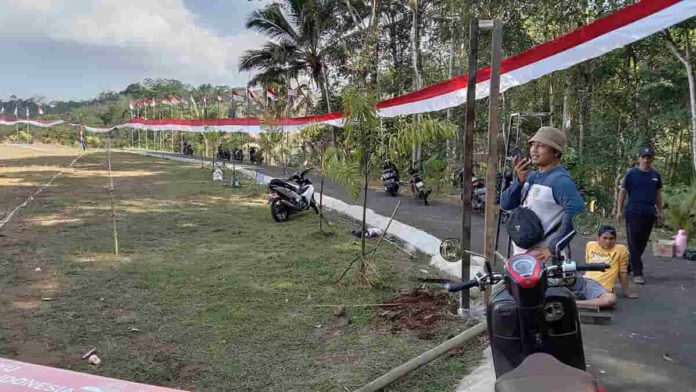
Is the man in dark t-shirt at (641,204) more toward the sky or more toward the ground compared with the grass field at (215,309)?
more toward the sky

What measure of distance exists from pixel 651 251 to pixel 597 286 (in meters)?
3.09

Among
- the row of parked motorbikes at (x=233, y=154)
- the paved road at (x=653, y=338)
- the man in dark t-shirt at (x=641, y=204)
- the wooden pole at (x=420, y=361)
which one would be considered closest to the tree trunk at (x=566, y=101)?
the paved road at (x=653, y=338)

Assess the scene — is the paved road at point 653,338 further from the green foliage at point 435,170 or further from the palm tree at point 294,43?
the palm tree at point 294,43

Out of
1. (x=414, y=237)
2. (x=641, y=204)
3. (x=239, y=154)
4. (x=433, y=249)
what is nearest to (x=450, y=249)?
(x=641, y=204)

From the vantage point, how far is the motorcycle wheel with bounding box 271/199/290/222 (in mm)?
10039

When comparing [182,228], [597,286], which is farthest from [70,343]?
[182,228]

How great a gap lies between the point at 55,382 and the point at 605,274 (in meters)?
4.30

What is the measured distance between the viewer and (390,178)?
1373 cm

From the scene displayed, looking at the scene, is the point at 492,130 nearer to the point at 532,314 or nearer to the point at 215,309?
the point at 532,314

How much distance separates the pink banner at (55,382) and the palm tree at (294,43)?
65.4 feet

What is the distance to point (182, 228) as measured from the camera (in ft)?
31.0

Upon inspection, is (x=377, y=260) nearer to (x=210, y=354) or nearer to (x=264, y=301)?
(x=264, y=301)

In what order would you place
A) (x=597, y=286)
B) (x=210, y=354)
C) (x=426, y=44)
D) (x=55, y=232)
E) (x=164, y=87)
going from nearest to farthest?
(x=210, y=354) < (x=597, y=286) < (x=55, y=232) < (x=426, y=44) < (x=164, y=87)

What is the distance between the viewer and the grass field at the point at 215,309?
12.4 feet
